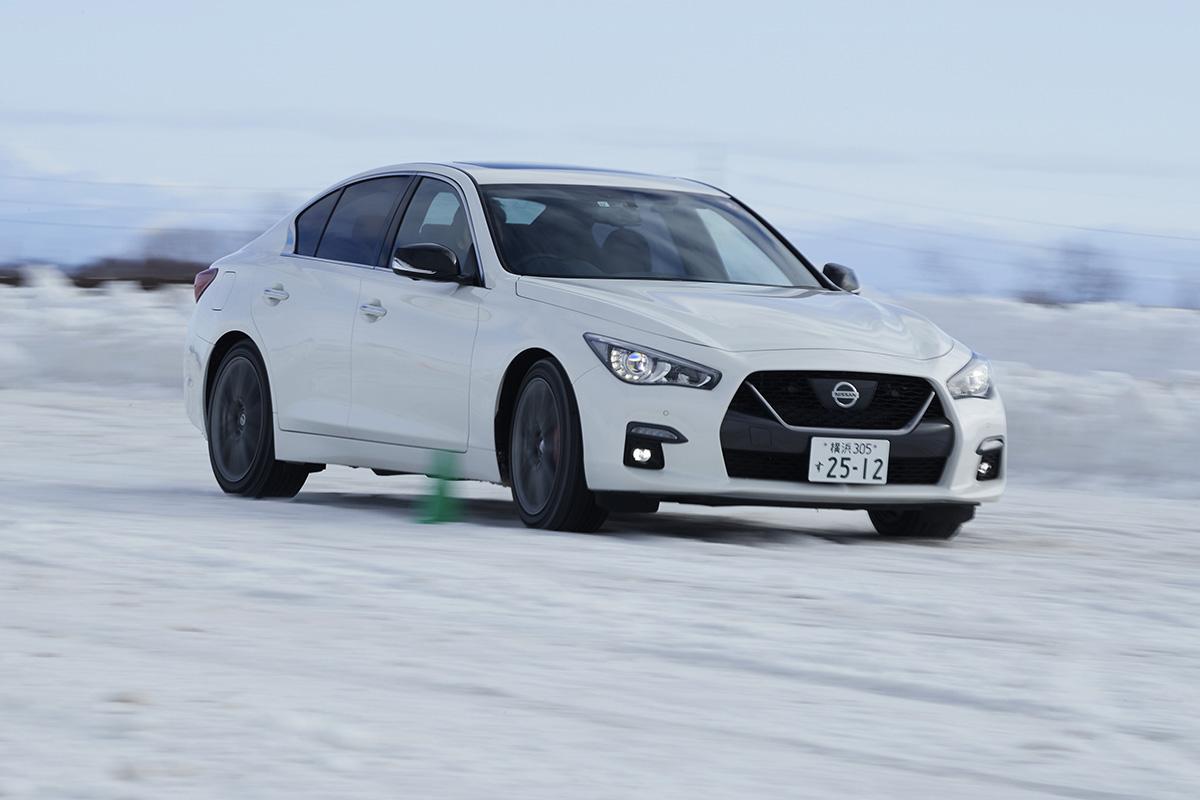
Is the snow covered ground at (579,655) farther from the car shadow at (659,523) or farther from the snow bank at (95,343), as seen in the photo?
the snow bank at (95,343)

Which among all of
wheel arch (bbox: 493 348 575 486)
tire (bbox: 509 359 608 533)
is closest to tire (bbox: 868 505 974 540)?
tire (bbox: 509 359 608 533)

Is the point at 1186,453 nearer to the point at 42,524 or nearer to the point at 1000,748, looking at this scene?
the point at 42,524

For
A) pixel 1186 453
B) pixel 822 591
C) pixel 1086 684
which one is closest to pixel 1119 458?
pixel 1186 453

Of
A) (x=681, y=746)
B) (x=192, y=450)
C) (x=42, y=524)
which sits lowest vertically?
(x=192, y=450)

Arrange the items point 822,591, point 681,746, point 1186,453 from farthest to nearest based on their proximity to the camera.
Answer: point 1186,453
point 822,591
point 681,746

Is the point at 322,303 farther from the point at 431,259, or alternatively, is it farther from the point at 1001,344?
the point at 1001,344

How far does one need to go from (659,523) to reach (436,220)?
5.28ft

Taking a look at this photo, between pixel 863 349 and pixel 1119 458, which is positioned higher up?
pixel 863 349

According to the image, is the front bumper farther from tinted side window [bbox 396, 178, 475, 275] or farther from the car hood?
tinted side window [bbox 396, 178, 475, 275]

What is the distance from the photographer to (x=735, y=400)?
7.68 meters

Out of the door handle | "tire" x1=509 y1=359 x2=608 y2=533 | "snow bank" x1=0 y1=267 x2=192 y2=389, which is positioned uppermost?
the door handle

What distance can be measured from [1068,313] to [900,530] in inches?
462

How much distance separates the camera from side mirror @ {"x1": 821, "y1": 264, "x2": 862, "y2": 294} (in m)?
9.34

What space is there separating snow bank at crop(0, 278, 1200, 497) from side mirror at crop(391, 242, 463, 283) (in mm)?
5573
